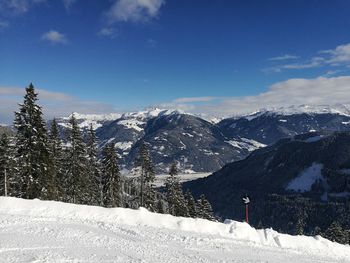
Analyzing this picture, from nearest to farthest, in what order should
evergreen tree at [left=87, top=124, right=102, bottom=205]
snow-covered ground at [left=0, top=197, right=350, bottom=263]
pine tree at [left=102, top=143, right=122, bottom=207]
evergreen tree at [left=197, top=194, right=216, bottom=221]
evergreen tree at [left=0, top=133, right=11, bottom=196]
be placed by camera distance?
1. snow-covered ground at [left=0, top=197, right=350, bottom=263]
2. evergreen tree at [left=0, top=133, right=11, bottom=196]
3. pine tree at [left=102, top=143, right=122, bottom=207]
4. evergreen tree at [left=87, top=124, right=102, bottom=205]
5. evergreen tree at [left=197, top=194, right=216, bottom=221]

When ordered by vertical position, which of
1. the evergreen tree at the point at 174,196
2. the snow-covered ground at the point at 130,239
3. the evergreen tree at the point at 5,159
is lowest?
the evergreen tree at the point at 174,196

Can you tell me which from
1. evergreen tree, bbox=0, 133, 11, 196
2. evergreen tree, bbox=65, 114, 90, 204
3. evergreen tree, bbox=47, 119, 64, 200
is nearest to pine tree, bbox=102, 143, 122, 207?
evergreen tree, bbox=65, 114, 90, 204

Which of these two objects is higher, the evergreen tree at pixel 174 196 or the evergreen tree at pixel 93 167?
the evergreen tree at pixel 93 167

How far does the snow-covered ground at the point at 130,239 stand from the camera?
59.3 feet

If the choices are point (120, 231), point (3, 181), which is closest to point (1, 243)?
point (120, 231)

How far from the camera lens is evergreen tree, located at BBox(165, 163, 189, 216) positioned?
217 ft

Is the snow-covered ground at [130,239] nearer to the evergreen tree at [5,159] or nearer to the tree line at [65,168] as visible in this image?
the tree line at [65,168]

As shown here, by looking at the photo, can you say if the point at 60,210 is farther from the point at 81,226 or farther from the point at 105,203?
the point at 105,203

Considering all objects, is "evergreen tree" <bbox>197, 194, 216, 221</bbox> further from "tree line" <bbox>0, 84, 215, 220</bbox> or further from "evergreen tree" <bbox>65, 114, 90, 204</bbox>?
"evergreen tree" <bbox>65, 114, 90, 204</bbox>

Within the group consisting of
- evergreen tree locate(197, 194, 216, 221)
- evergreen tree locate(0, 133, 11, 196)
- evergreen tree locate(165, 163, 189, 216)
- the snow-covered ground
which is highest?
evergreen tree locate(0, 133, 11, 196)

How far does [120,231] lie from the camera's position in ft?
73.5

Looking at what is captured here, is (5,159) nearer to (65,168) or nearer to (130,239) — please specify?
(65,168)

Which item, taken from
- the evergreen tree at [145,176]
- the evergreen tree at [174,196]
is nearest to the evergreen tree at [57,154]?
the evergreen tree at [145,176]

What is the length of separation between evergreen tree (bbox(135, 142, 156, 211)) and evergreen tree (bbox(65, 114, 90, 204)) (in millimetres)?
9803
